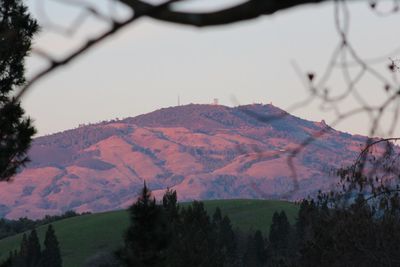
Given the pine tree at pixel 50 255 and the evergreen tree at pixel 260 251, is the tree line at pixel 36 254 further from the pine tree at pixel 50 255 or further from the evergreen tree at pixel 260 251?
the evergreen tree at pixel 260 251

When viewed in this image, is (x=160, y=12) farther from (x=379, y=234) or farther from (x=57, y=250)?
(x=57, y=250)

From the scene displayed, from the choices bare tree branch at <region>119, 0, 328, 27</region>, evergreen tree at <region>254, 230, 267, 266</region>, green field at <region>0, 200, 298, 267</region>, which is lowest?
evergreen tree at <region>254, 230, 267, 266</region>

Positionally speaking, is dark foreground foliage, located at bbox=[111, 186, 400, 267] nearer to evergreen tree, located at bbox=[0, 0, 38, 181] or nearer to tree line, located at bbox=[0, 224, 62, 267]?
evergreen tree, located at bbox=[0, 0, 38, 181]

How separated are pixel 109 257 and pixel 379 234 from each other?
14634 centimetres

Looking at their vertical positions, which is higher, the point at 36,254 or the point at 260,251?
the point at 36,254

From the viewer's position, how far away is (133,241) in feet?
242

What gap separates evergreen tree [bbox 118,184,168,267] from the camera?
72.0 metres

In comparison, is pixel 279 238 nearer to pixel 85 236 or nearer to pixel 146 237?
pixel 85 236

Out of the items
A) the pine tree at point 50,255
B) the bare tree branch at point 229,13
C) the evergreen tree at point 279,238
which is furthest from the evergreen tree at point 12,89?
the evergreen tree at point 279,238

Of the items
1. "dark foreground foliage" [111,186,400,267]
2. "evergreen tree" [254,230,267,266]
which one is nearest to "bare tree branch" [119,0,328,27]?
"dark foreground foliage" [111,186,400,267]

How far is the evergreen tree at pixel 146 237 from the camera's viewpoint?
236 ft

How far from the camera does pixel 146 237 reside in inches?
2906

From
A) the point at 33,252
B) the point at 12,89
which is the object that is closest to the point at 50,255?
the point at 33,252

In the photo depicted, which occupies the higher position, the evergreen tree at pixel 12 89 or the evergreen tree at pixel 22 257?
the evergreen tree at pixel 12 89
